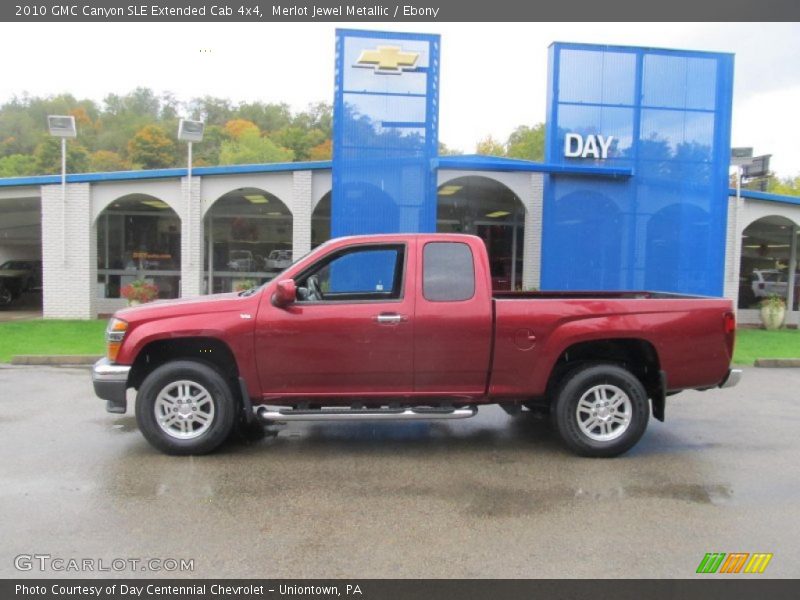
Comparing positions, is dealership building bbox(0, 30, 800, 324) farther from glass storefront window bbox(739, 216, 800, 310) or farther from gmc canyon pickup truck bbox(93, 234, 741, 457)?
gmc canyon pickup truck bbox(93, 234, 741, 457)

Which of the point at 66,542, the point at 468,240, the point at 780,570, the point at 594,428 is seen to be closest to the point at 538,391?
the point at 594,428

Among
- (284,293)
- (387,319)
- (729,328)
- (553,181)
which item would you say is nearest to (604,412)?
(729,328)

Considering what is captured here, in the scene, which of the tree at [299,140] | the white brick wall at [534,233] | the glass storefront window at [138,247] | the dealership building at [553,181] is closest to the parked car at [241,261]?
the glass storefront window at [138,247]

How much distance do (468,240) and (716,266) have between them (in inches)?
437

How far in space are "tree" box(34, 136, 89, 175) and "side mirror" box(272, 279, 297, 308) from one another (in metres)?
67.9

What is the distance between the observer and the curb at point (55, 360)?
1048cm

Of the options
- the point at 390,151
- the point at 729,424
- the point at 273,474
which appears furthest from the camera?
the point at 390,151

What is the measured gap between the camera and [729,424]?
23.9ft

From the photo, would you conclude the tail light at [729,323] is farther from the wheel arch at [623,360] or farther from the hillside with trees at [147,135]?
the hillside with trees at [147,135]

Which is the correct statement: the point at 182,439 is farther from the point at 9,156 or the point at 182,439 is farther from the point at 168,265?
the point at 9,156

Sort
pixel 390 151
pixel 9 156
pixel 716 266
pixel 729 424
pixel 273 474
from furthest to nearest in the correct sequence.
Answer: pixel 9 156
pixel 716 266
pixel 390 151
pixel 729 424
pixel 273 474

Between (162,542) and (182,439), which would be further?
(182,439)

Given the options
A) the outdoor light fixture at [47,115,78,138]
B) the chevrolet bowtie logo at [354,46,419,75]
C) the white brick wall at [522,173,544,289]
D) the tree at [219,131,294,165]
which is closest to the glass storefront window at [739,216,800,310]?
the white brick wall at [522,173,544,289]

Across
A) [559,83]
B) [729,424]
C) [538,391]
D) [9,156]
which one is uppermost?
[9,156]
